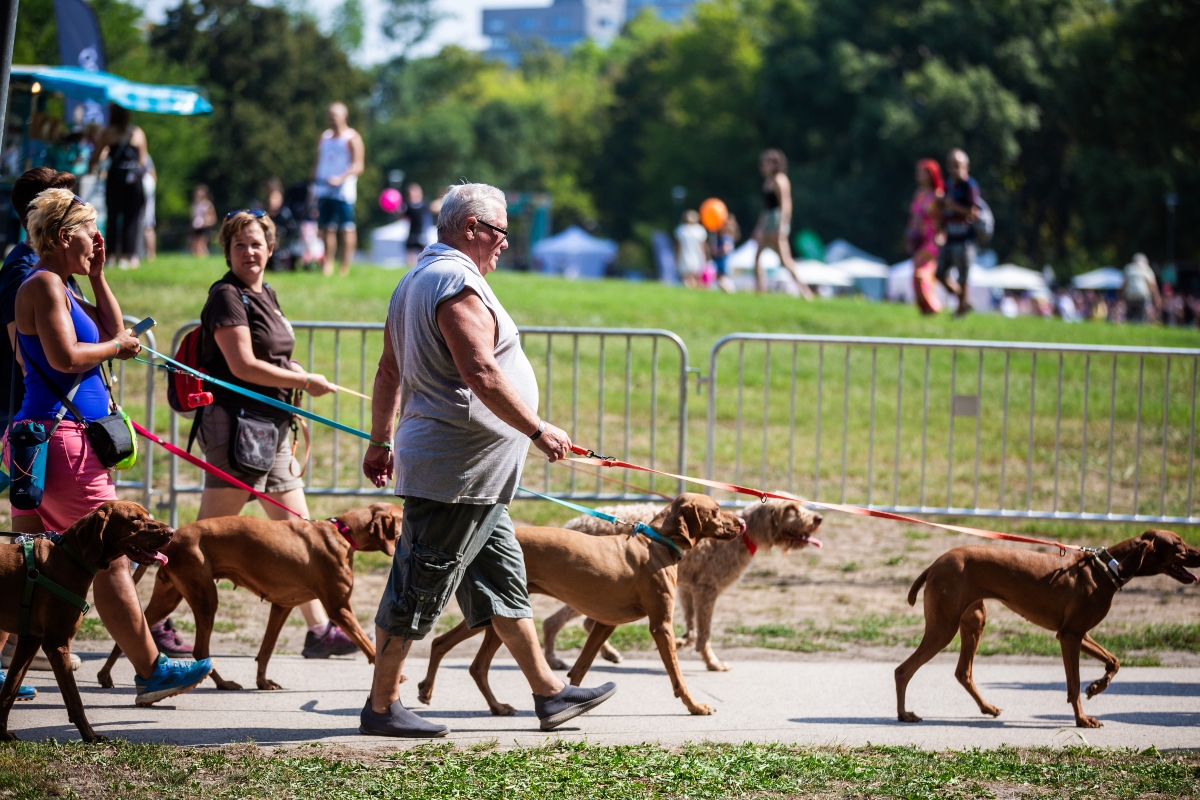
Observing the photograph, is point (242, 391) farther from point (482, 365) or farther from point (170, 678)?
point (482, 365)

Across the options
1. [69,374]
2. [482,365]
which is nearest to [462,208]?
[482,365]

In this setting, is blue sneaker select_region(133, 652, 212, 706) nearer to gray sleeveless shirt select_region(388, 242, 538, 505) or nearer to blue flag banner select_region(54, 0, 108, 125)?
gray sleeveless shirt select_region(388, 242, 538, 505)

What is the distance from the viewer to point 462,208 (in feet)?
15.2

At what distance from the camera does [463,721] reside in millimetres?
5312

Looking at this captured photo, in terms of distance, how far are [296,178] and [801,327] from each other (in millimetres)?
44126

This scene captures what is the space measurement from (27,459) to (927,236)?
12.9 meters

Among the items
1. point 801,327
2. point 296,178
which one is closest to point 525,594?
point 801,327

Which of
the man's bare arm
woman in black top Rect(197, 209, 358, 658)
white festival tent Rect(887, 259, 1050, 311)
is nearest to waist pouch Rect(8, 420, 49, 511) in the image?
woman in black top Rect(197, 209, 358, 658)

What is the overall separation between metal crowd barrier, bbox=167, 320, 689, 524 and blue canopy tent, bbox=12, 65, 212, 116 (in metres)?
4.61

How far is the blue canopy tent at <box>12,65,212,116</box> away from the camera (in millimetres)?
14320

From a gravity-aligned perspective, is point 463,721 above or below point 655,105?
below

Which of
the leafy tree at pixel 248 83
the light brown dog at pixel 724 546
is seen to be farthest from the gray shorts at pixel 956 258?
the leafy tree at pixel 248 83

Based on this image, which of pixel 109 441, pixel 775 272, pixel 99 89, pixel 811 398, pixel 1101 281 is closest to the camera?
pixel 109 441

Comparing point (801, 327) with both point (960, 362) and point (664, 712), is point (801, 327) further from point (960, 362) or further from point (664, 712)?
point (664, 712)
